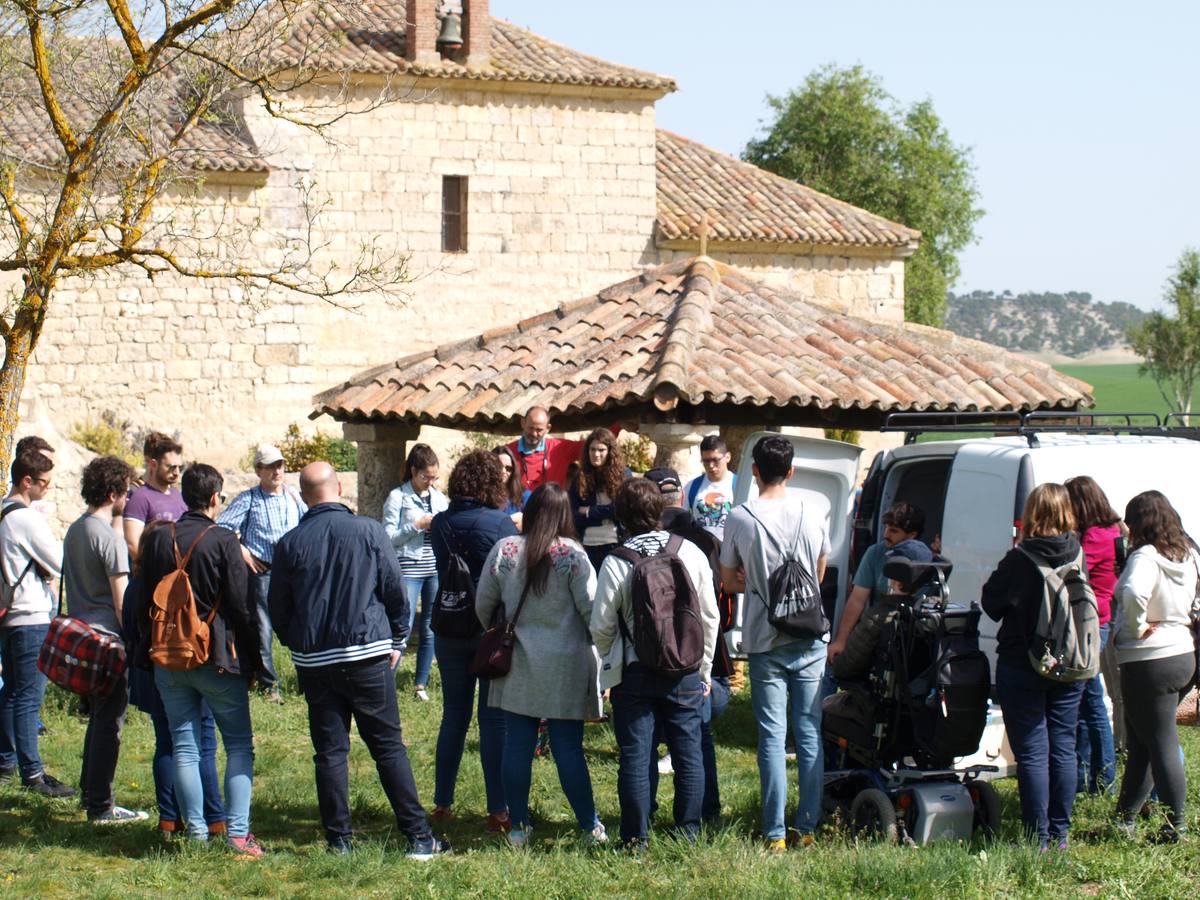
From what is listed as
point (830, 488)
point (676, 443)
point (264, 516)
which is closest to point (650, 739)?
Result: point (830, 488)

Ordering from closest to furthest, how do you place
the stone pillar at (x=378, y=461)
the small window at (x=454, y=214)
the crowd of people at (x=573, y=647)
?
the crowd of people at (x=573, y=647), the stone pillar at (x=378, y=461), the small window at (x=454, y=214)

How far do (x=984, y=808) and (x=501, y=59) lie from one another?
21173 mm

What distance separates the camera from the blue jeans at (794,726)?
606 centimetres

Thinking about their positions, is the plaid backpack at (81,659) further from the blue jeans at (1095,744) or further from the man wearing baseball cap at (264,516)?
the blue jeans at (1095,744)

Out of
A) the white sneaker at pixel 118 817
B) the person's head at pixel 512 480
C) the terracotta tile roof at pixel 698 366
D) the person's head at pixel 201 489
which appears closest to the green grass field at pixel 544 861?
the white sneaker at pixel 118 817

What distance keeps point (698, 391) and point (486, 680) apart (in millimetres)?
4204

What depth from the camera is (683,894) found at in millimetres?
5293

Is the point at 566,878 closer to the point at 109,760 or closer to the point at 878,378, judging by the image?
the point at 109,760

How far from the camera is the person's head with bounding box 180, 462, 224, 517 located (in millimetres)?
6258

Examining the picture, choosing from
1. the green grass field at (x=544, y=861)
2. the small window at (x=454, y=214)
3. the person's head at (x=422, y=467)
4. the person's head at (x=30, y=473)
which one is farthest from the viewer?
the small window at (x=454, y=214)

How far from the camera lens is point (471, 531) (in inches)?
260

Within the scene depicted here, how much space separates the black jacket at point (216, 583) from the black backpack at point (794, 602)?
7.54ft

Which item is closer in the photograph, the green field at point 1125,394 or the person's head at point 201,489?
the person's head at point 201,489

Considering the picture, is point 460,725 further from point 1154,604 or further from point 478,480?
point 1154,604
